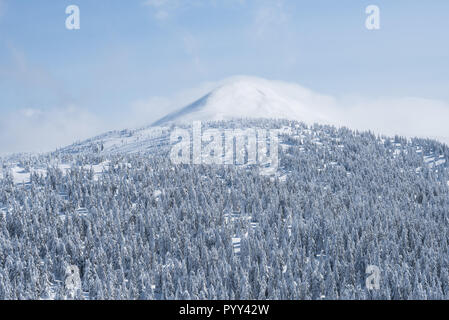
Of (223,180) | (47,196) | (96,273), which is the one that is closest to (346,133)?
(223,180)

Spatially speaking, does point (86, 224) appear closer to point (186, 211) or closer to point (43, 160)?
point (186, 211)

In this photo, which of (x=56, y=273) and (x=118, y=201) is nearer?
(x=56, y=273)

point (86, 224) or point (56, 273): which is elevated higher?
point (86, 224)

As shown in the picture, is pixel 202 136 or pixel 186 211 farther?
pixel 202 136

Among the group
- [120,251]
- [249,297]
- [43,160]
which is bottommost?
[249,297]

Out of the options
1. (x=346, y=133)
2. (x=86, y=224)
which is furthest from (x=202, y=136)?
(x=86, y=224)

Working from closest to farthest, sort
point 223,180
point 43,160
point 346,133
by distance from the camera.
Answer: point 223,180 < point 43,160 < point 346,133

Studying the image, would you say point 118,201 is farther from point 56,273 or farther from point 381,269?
point 381,269

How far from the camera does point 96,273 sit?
48.8m

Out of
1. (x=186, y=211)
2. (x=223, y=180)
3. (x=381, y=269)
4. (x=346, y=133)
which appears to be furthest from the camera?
(x=346, y=133)

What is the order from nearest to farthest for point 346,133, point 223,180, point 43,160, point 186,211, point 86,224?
point 86,224
point 186,211
point 223,180
point 43,160
point 346,133

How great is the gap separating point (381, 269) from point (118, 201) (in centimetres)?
5012

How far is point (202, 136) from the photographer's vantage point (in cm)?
17988
